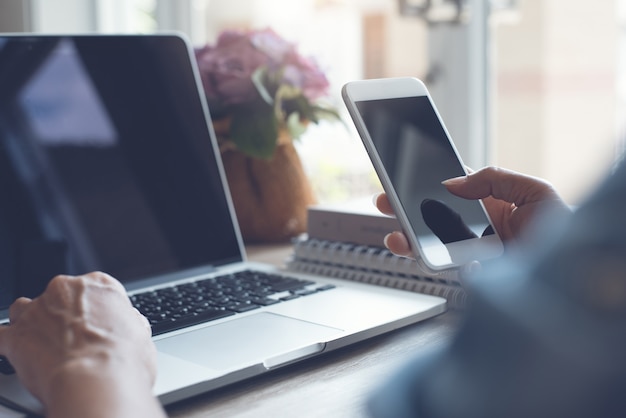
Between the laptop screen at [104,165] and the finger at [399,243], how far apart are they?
0.98 feet

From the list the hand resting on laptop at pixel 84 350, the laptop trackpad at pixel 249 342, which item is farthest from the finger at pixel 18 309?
the laptop trackpad at pixel 249 342

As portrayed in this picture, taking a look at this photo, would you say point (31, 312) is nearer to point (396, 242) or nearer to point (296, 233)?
point (396, 242)

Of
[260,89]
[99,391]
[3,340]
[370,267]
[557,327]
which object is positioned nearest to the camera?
[557,327]

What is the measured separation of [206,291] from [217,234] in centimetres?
15

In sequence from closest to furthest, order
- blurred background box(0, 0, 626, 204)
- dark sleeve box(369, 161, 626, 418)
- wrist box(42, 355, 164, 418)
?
dark sleeve box(369, 161, 626, 418) → wrist box(42, 355, 164, 418) → blurred background box(0, 0, 626, 204)

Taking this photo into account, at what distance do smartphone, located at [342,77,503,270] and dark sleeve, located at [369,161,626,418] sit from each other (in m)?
0.36

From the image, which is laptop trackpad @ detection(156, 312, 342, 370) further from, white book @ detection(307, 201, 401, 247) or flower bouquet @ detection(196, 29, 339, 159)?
flower bouquet @ detection(196, 29, 339, 159)

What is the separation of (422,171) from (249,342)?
0.24m

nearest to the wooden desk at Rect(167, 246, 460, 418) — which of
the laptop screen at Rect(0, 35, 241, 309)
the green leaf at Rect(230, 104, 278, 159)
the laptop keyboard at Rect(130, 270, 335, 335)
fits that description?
the laptop keyboard at Rect(130, 270, 335, 335)

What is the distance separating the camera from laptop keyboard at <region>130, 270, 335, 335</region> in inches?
30.8

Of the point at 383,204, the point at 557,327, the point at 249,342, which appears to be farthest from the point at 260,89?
the point at 557,327

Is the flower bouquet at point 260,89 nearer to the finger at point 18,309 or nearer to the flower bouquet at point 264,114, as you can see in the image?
the flower bouquet at point 264,114

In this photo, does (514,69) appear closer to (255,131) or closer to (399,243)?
(255,131)

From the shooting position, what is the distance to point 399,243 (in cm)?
78
